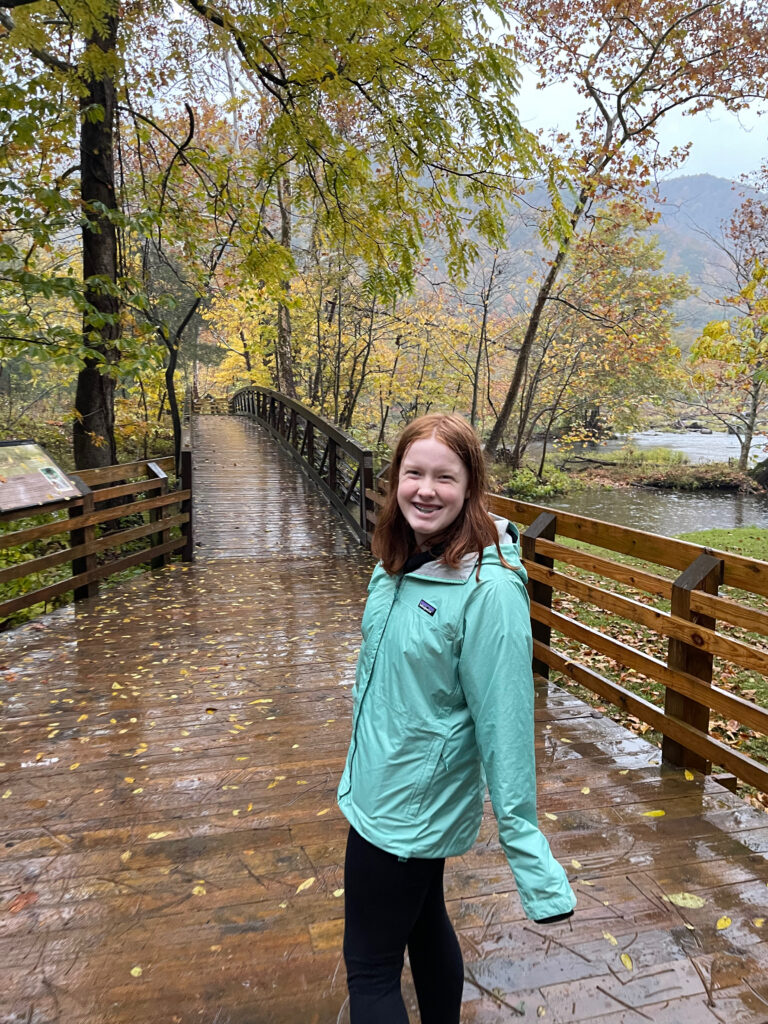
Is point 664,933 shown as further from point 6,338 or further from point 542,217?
point 6,338

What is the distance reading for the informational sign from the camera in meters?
4.84

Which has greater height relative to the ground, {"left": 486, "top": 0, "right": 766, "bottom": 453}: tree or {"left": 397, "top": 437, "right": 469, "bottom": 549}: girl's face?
{"left": 486, "top": 0, "right": 766, "bottom": 453}: tree

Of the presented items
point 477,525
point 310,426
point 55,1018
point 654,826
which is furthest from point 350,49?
point 310,426

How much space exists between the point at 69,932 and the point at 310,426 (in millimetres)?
11885

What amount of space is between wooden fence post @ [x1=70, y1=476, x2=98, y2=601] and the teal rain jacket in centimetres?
520

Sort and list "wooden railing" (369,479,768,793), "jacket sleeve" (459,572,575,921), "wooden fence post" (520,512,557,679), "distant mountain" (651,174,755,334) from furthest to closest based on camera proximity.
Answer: "distant mountain" (651,174,755,334) < "wooden fence post" (520,512,557,679) < "wooden railing" (369,479,768,793) < "jacket sleeve" (459,572,575,921)

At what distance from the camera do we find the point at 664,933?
2.06 m

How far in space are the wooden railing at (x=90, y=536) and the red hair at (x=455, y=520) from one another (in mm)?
4175

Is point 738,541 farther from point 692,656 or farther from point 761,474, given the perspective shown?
point 761,474

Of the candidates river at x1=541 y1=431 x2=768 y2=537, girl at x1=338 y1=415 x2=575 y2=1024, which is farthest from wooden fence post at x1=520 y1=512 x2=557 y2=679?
river at x1=541 y1=431 x2=768 y2=537

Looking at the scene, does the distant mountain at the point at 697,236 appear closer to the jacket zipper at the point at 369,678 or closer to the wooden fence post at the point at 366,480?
the wooden fence post at the point at 366,480

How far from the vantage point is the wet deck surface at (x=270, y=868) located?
185 centimetres

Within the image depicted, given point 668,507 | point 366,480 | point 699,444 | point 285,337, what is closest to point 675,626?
point 366,480

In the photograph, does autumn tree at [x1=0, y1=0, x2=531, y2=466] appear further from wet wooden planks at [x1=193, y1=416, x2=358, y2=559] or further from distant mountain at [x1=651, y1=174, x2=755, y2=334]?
distant mountain at [x1=651, y1=174, x2=755, y2=334]
